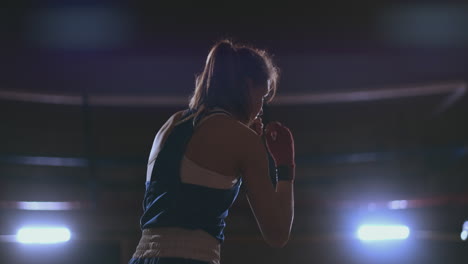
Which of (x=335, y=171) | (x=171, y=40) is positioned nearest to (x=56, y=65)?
(x=171, y=40)

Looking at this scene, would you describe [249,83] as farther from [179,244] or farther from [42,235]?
[42,235]

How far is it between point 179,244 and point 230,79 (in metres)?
0.33

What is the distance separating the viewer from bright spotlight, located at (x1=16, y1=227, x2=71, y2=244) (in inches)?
94.8

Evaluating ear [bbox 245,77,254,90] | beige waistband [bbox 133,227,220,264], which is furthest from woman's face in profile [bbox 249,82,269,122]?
beige waistband [bbox 133,227,220,264]

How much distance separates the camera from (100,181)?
805 centimetres

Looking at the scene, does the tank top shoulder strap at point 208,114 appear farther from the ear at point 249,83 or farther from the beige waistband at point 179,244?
the beige waistband at point 179,244

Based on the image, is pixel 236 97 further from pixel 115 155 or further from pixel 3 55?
pixel 115 155

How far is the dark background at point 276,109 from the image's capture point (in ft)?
8.09

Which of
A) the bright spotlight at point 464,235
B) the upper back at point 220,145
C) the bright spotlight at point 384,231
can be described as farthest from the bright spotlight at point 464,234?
the upper back at point 220,145

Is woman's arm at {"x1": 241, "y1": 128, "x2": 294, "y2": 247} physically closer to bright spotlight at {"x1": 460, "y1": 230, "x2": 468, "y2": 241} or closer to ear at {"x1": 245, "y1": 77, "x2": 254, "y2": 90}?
ear at {"x1": 245, "y1": 77, "x2": 254, "y2": 90}

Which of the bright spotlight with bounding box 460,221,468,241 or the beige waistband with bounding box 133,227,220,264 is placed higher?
the bright spotlight with bounding box 460,221,468,241

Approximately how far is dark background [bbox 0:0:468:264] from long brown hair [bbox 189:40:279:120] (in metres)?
1.43

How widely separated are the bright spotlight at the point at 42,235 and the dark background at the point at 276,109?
1.9 inches

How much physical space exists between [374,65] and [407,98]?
2196 millimetres
